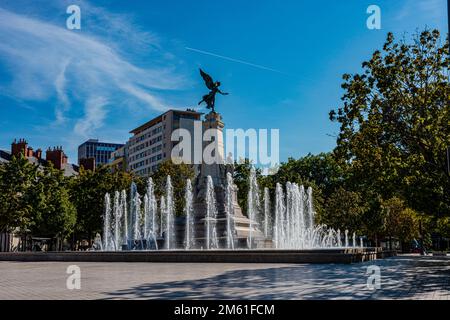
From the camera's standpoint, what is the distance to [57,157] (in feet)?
248

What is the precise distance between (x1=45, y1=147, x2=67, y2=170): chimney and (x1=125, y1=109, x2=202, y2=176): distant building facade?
91.7 ft

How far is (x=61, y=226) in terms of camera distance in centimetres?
4516

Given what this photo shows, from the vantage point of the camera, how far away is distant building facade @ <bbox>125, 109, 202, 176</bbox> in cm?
10600

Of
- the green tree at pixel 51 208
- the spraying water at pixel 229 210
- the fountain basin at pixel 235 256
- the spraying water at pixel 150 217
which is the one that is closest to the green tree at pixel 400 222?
the spraying water at pixel 229 210

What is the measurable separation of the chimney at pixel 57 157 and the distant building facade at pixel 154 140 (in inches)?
1100

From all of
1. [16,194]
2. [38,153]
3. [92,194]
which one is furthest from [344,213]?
[38,153]

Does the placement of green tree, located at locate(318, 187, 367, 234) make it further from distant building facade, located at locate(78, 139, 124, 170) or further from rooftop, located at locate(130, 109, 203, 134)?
distant building facade, located at locate(78, 139, 124, 170)

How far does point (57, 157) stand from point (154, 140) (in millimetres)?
38632

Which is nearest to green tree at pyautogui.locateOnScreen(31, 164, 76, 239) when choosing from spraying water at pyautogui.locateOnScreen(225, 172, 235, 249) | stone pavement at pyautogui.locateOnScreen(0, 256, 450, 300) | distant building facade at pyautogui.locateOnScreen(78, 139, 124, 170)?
spraying water at pyautogui.locateOnScreen(225, 172, 235, 249)

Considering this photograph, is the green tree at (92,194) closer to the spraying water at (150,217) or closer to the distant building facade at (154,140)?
the spraying water at (150,217)

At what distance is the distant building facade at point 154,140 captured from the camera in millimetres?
106000

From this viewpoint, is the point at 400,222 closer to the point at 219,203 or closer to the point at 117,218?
the point at 219,203
